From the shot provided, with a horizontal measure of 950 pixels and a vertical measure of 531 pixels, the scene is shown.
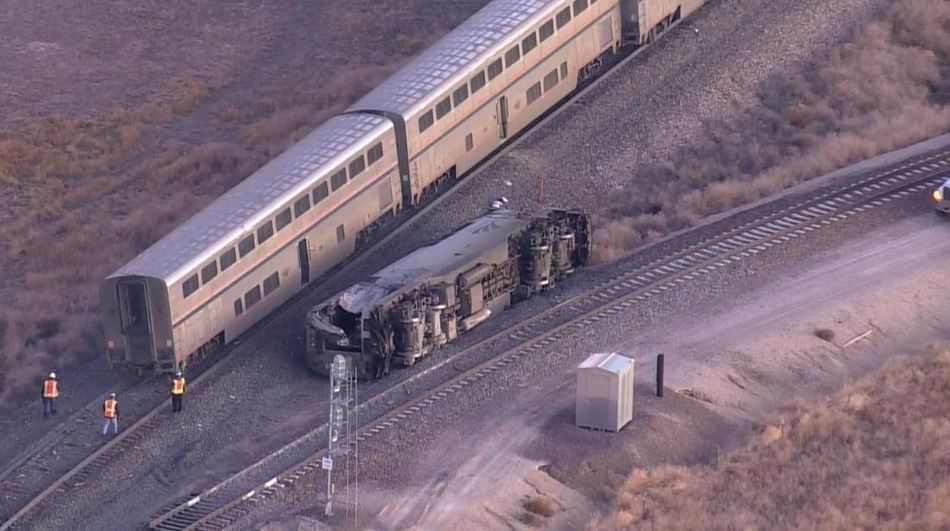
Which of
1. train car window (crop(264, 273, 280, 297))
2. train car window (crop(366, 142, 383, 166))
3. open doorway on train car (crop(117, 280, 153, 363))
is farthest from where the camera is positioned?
train car window (crop(366, 142, 383, 166))

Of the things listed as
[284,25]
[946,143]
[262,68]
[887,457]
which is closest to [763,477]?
[887,457]

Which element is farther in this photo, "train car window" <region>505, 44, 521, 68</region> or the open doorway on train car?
"train car window" <region>505, 44, 521, 68</region>

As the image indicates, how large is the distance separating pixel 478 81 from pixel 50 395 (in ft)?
44.0

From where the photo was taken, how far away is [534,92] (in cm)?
4478

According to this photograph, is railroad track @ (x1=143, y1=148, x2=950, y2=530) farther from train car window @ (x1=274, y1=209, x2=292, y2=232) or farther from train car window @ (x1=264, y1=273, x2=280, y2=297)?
train car window @ (x1=274, y1=209, x2=292, y2=232)

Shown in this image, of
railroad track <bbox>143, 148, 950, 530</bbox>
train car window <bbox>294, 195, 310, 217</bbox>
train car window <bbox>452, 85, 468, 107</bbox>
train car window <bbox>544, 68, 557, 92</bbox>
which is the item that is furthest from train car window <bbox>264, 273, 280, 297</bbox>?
train car window <bbox>544, 68, 557, 92</bbox>

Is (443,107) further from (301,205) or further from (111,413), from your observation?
(111,413)

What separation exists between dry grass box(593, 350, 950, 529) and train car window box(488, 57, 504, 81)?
13.4 metres

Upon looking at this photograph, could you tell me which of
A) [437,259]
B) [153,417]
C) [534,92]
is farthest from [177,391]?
[534,92]

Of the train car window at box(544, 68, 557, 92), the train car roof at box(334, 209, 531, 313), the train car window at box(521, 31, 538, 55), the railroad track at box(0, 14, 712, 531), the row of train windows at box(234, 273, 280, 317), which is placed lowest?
the railroad track at box(0, 14, 712, 531)

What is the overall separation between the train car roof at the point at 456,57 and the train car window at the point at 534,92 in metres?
1.61

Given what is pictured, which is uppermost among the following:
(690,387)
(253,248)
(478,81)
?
(478,81)

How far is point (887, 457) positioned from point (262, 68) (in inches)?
1225

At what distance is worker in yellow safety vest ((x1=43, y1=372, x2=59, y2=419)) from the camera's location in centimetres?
3531
